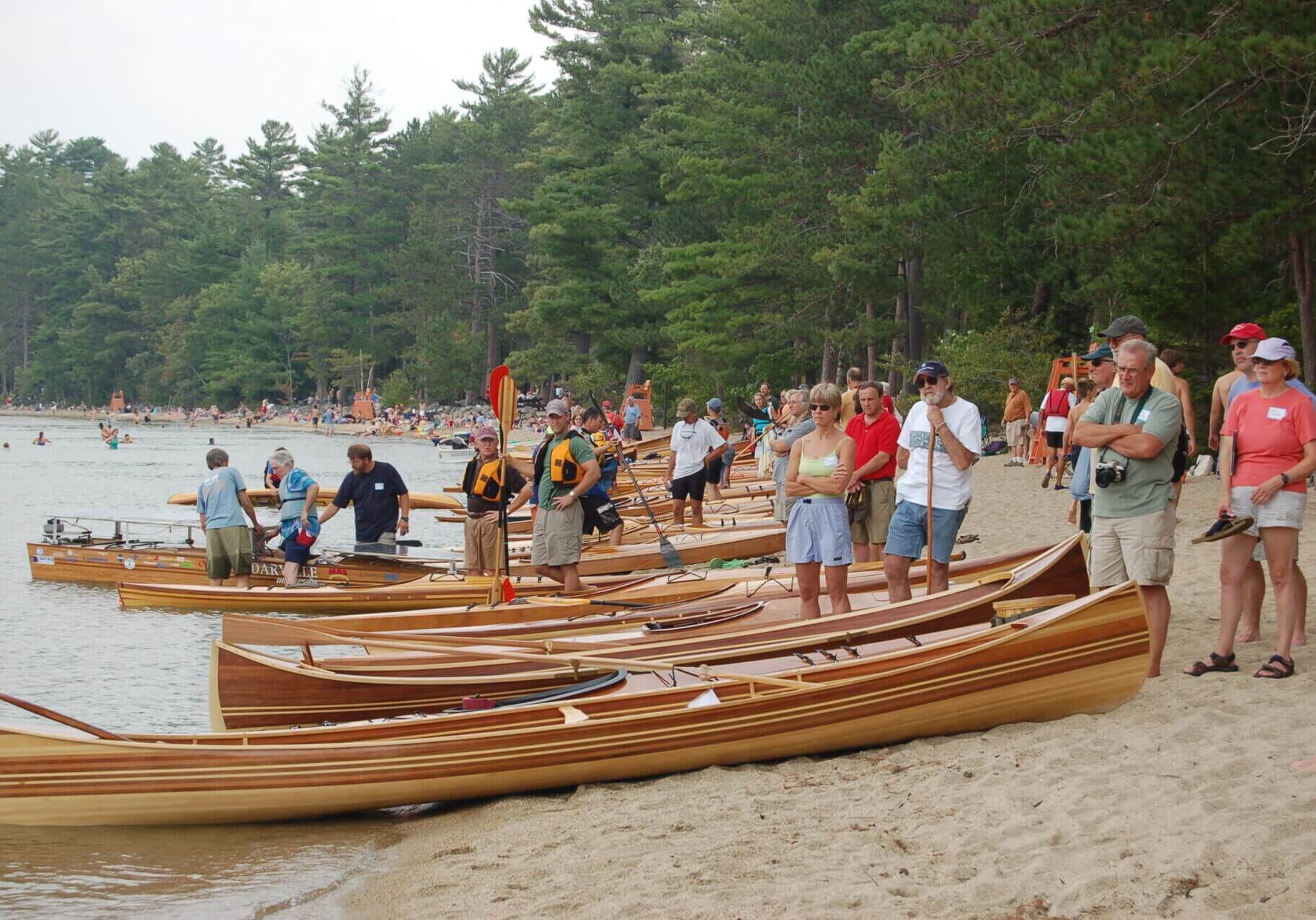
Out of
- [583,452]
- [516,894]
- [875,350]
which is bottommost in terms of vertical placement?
[516,894]

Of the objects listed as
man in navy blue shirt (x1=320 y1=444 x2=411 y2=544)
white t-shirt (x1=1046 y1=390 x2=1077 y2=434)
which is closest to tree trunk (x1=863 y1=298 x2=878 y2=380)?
white t-shirt (x1=1046 y1=390 x2=1077 y2=434)

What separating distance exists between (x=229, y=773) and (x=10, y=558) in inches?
654

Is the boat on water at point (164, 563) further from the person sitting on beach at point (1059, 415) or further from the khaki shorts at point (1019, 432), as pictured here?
the khaki shorts at point (1019, 432)

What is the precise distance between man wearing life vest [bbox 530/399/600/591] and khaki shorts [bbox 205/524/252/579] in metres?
4.07

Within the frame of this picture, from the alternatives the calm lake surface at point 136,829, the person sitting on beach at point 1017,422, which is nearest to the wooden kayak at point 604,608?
the calm lake surface at point 136,829

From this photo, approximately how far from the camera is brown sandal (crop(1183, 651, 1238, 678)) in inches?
277

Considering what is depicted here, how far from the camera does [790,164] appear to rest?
3666 cm

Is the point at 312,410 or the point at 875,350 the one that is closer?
the point at 875,350

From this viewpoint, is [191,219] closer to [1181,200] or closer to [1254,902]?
[1181,200]

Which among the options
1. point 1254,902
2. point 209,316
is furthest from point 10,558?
point 209,316

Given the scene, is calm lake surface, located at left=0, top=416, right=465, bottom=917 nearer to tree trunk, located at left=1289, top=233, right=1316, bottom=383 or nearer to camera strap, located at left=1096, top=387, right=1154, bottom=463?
camera strap, located at left=1096, top=387, right=1154, bottom=463

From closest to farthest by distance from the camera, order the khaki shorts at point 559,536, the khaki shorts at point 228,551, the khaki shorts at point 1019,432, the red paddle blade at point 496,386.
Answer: the red paddle blade at point 496,386, the khaki shorts at point 559,536, the khaki shorts at point 228,551, the khaki shorts at point 1019,432

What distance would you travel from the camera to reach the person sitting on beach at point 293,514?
13328 mm

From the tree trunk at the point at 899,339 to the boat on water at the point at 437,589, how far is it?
19.5 meters
